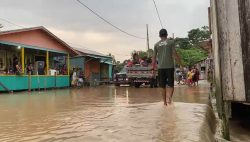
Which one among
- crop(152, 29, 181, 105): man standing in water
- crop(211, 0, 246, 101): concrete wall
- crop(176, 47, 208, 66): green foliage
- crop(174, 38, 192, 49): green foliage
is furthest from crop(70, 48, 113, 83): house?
crop(174, 38, 192, 49): green foliage

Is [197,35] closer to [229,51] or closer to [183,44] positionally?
[183,44]

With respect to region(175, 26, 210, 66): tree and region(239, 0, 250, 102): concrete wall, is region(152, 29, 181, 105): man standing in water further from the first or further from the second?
region(175, 26, 210, 66): tree

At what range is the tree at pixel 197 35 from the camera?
215ft

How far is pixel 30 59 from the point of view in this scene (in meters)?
23.4

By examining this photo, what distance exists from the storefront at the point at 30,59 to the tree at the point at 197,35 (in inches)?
1720

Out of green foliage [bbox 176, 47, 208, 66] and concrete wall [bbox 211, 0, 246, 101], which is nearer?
concrete wall [bbox 211, 0, 246, 101]

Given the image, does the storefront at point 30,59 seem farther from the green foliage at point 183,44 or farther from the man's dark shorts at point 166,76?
the green foliage at point 183,44

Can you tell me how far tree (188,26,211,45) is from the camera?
65.4 meters

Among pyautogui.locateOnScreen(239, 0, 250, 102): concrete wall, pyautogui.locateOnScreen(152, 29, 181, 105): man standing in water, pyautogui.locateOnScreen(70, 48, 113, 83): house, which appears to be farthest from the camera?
pyautogui.locateOnScreen(70, 48, 113, 83): house

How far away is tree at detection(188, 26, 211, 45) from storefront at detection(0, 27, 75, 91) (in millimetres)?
43697

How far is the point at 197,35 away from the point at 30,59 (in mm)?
48464

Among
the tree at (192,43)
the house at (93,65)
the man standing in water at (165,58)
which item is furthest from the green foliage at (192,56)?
the man standing in water at (165,58)

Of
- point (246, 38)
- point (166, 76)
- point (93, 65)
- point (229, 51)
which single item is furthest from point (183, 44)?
point (246, 38)

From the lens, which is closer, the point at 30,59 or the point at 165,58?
the point at 165,58
